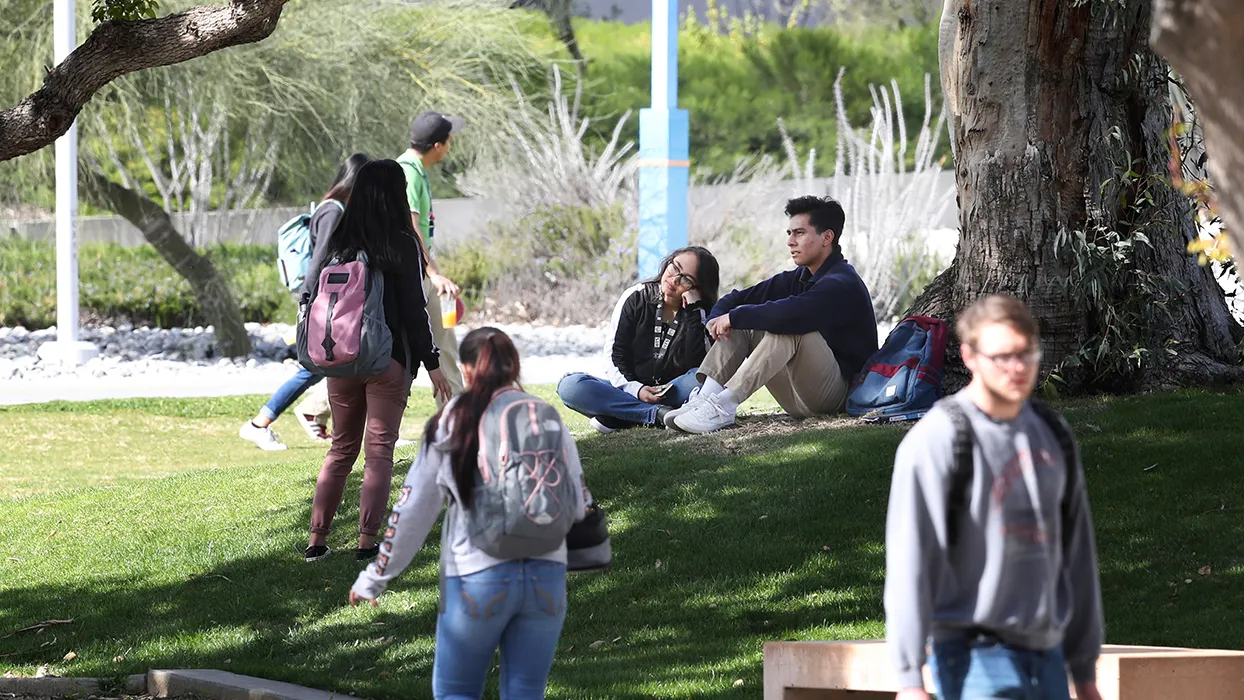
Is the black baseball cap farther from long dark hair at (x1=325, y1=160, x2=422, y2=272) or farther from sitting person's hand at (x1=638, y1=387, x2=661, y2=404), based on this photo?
long dark hair at (x1=325, y1=160, x2=422, y2=272)

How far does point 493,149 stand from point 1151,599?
1572 centimetres

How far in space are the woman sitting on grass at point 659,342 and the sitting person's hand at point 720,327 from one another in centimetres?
56

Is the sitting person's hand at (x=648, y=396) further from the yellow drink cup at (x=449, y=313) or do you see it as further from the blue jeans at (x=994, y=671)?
the blue jeans at (x=994, y=671)

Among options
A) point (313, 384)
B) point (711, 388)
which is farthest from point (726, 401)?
point (313, 384)

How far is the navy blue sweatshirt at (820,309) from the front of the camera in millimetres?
7359

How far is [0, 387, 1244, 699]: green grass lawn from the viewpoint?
539 centimetres

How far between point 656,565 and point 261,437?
15.2ft

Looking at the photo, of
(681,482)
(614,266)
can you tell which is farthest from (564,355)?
(681,482)

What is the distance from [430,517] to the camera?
3732 mm

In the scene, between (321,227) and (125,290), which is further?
(125,290)

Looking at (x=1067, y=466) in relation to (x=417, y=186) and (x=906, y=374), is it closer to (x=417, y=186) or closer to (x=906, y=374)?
(x=906, y=374)

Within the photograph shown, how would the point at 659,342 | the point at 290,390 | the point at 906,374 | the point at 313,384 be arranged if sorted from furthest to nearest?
the point at 313,384, the point at 290,390, the point at 659,342, the point at 906,374

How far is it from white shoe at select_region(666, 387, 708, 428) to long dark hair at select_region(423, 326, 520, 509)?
4096 mm

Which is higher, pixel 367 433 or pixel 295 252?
pixel 295 252
